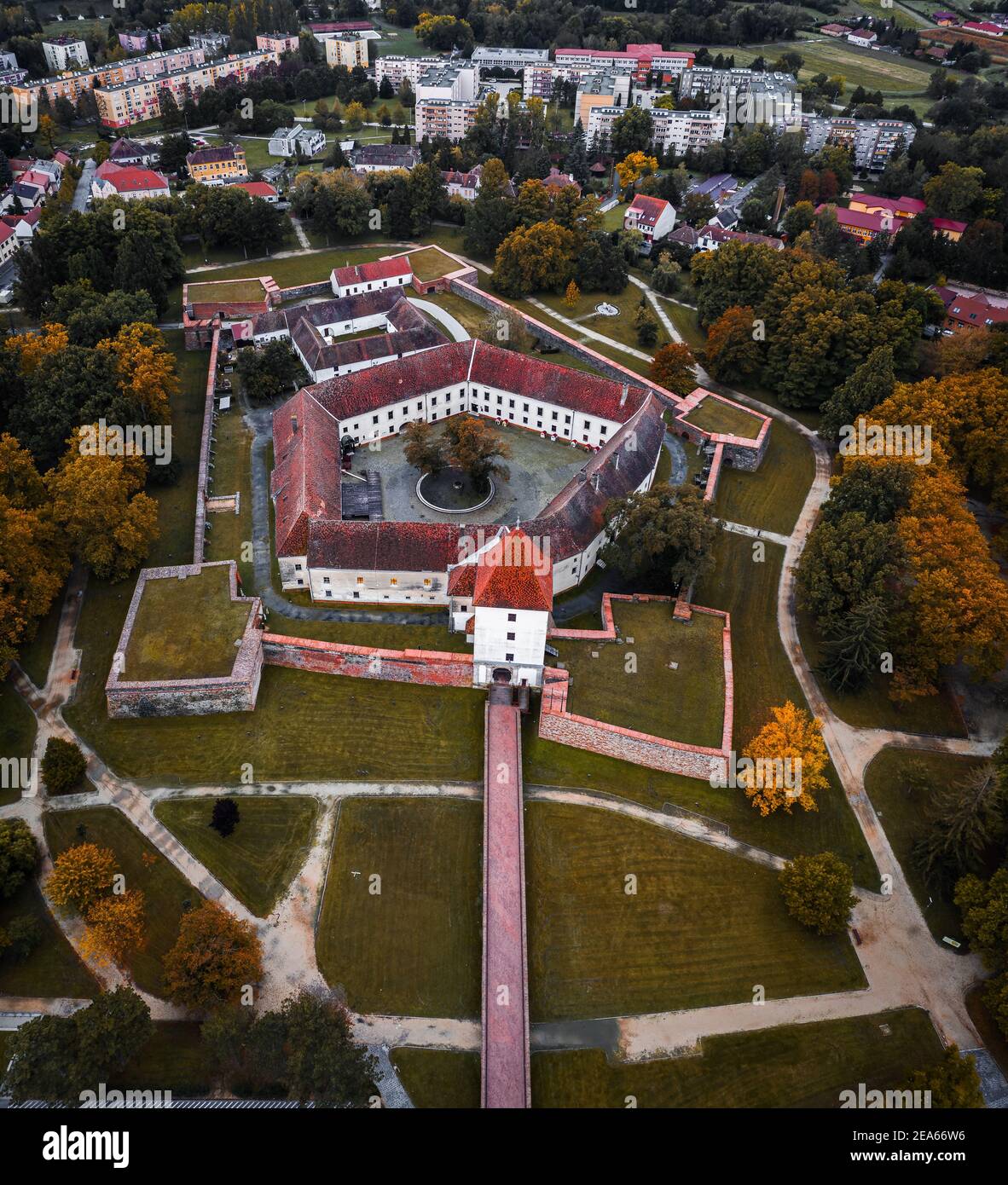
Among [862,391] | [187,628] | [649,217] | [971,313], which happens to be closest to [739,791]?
[187,628]

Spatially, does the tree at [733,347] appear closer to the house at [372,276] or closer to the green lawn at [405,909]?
the house at [372,276]

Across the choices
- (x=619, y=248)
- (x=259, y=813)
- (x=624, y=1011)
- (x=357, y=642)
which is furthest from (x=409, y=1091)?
(x=619, y=248)

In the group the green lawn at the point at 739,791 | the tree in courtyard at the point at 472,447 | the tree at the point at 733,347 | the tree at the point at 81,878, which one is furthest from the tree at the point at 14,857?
the tree at the point at 733,347

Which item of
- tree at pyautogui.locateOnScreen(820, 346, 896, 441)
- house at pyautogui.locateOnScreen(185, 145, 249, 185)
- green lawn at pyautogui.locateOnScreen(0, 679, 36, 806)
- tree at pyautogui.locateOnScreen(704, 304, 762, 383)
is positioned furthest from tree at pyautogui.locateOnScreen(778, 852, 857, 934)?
house at pyautogui.locateOnScreen(185, 145, 249, 185)

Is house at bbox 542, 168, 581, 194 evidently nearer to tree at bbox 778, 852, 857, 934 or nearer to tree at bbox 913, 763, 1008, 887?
tree at bbox 913, 763, 1008, 887

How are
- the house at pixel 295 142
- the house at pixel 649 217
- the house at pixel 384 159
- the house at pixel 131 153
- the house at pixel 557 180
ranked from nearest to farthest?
1. the house at pixel 649 217
2. the house at pixel 557 180
3. the house at pixel 384 159
4. the house at pixel 131 153
5. the house at pixel 295 142

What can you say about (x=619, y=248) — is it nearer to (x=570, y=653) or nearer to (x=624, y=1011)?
(x=570, y=653)

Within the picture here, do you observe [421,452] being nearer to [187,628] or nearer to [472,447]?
[472,447]
